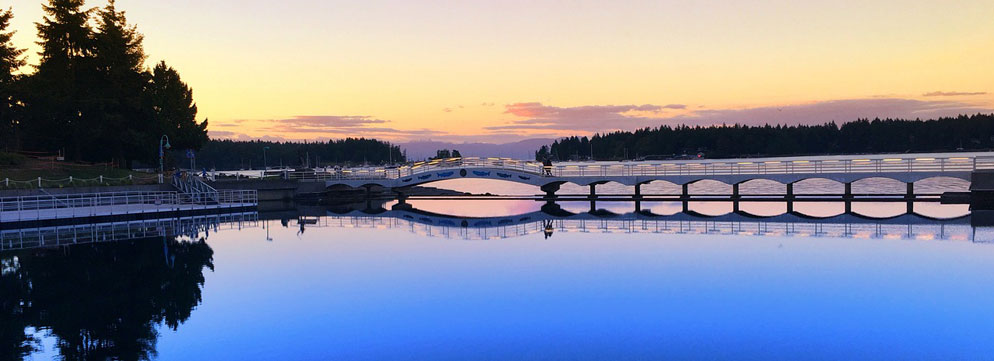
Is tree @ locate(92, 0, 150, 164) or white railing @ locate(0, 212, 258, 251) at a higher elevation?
tree @ locate(92, 0, 150, 164)

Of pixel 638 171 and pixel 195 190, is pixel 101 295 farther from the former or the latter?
pixel 638 171

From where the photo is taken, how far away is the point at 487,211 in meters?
46.4

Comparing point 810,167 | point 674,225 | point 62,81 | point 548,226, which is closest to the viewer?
point 674,225

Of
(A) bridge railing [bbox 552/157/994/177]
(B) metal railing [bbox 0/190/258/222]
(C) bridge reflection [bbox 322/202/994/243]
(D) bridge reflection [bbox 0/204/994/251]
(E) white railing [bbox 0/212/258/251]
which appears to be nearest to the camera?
(E) white railing [bbox 0/212/258/251]

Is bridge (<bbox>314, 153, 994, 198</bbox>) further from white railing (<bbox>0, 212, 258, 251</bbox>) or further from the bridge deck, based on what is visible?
white railing (<bbox>0, 212, 258, 251</bbox>)

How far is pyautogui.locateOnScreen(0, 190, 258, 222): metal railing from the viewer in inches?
1406

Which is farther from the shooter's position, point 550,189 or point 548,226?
point 550,189

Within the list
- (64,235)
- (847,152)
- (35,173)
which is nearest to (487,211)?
(64,235)

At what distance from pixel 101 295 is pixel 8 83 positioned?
41059mm

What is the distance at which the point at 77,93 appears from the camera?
51.4 m

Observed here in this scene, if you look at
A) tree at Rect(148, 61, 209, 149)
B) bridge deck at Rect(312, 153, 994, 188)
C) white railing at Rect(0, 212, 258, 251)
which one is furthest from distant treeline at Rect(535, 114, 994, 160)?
white railing at Rect(0, 212, 258, 251)

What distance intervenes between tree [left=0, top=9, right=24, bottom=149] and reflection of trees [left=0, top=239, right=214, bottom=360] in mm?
29569

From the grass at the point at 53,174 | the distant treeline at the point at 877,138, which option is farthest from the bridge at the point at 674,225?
the distant treeline at the point at 877,138

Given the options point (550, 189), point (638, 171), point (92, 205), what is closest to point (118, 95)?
point (92, 205)
